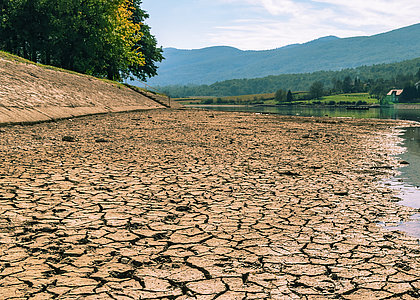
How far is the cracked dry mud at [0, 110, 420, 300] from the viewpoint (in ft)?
13.2

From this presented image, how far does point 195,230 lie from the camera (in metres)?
5.72

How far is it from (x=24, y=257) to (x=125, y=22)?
4970 cm

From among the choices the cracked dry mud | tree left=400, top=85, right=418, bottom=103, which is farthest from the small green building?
the cracked dry mud

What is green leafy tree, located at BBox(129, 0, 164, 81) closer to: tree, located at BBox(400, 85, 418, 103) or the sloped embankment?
the sloped embankment

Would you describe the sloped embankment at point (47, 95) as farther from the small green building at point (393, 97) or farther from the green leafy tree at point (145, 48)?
the small green building at point (393, 97)

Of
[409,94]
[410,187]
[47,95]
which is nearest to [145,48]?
[47,95]

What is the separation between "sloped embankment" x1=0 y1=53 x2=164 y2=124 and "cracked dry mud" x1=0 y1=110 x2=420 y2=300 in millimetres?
7343

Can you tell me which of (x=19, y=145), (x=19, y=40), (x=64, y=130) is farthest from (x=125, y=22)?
(x=19, y=145)

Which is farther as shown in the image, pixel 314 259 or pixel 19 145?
pixel 19 145

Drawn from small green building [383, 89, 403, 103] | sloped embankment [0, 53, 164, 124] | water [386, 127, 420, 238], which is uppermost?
small green building [383, 89, 403, 103]

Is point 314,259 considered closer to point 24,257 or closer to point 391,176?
point 24,257

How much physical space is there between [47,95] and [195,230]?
754 inches

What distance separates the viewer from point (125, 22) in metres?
50.2

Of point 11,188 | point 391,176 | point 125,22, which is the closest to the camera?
point 11,188
